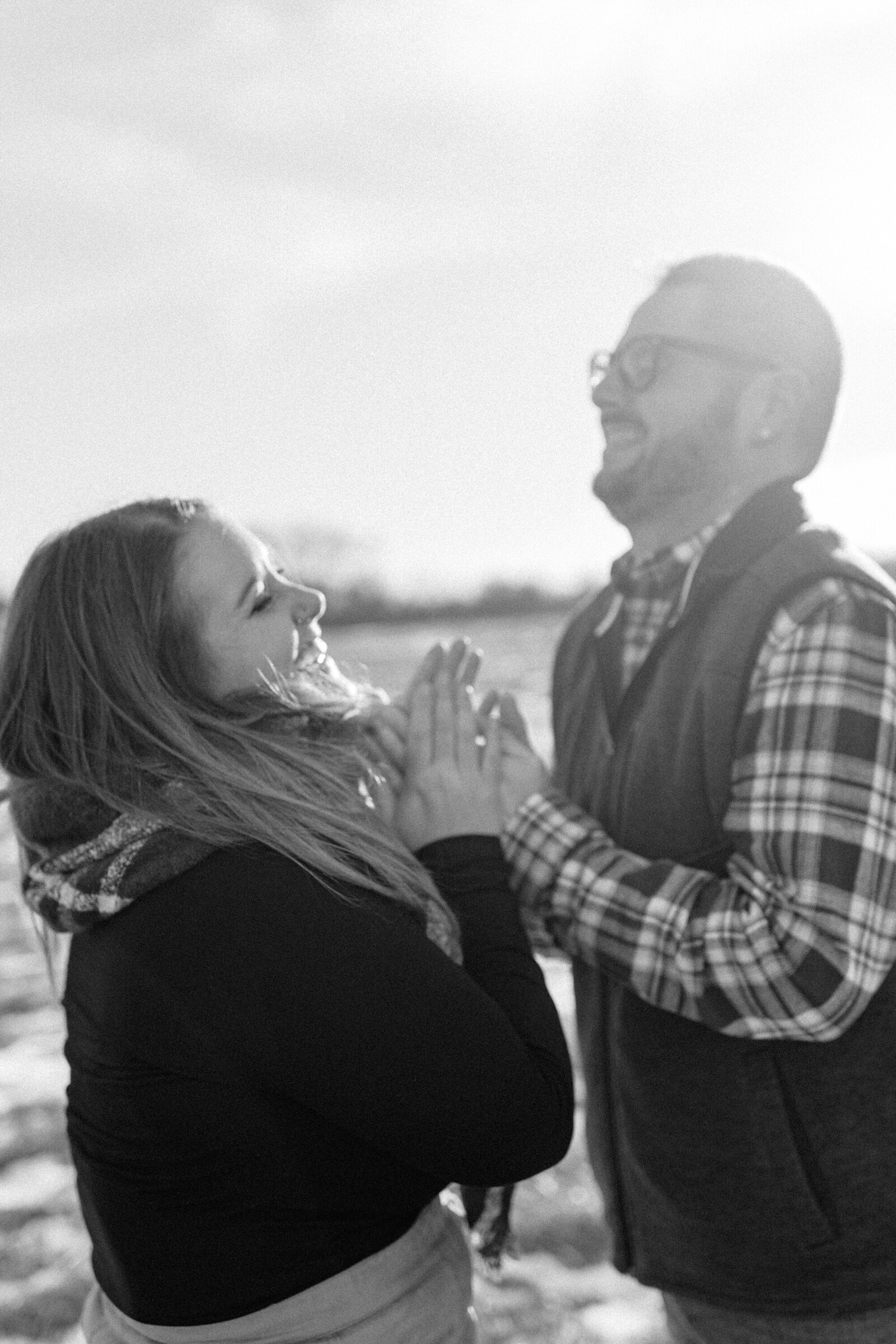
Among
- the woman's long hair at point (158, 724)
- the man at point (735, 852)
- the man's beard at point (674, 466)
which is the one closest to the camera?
the woman's long hair at point (158, 724)

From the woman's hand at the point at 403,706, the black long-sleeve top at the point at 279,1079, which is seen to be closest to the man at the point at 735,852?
the woman's hand at the point at 403,706

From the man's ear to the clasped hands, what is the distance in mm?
676

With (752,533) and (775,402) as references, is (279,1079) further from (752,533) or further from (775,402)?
(775,402)

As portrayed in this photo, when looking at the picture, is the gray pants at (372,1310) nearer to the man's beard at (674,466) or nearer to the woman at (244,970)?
the woman at (244,970)

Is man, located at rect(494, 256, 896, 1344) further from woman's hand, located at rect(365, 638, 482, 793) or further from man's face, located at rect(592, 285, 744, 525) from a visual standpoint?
woman's hand, located at rect(365, 638, 482, 793)

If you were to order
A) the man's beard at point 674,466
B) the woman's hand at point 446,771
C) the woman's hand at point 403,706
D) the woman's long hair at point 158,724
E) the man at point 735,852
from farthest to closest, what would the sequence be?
the man's beard at point 674,466
the woman's hand at point 403,706
the woman's hand at point 446,771
the man at point 735,852
the woman's long hair at point 158,724

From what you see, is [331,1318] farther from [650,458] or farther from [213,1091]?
[650,458]

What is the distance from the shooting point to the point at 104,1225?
181cm

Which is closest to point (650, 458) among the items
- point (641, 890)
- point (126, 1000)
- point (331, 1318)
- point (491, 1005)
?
point (641, 890)

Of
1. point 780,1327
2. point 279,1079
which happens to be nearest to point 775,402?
point 279,1079

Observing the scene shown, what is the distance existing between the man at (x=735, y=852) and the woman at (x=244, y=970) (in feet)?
0.95

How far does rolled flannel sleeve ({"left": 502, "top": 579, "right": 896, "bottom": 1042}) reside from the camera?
1836mm

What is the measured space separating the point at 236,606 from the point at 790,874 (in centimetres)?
96

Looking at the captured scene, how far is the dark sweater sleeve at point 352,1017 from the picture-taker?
5.23 ft
